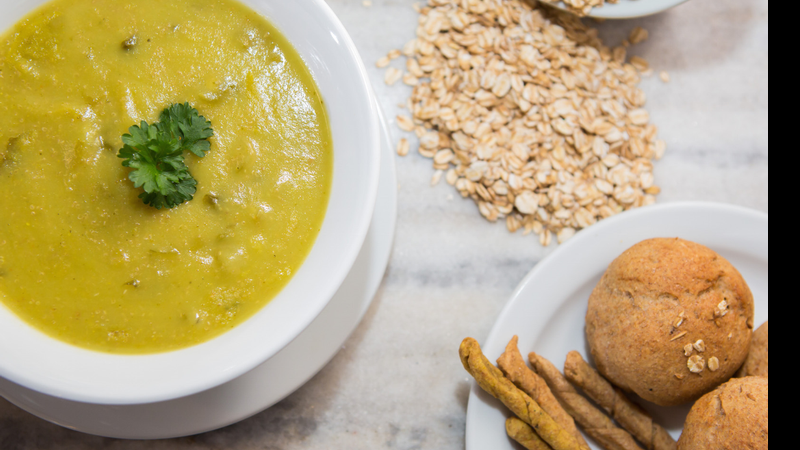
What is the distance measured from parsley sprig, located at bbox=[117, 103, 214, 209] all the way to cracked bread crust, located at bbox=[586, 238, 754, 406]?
139 cm

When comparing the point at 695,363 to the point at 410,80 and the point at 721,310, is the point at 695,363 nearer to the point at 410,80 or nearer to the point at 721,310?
the point at 721,310

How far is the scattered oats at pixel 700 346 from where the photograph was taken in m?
1.79

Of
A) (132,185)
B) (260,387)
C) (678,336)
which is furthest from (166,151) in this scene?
(678,336)

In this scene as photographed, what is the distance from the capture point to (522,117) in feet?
7.37

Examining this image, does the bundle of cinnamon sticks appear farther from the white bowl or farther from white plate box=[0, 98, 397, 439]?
the white bowl

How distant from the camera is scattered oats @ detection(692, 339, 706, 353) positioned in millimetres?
1795

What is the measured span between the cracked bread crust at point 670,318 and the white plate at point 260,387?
811 mm

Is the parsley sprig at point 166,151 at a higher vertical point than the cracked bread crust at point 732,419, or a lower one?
higher

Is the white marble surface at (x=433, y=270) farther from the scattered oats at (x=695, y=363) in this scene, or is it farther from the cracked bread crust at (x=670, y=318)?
the scattered oats at (x=695, y=363)

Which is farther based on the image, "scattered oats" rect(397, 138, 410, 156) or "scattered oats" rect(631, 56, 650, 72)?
"scattered oats" rect(631, 56, 650, 72)

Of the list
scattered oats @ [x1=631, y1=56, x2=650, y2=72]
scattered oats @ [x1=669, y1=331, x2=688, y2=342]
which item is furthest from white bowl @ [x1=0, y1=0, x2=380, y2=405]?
scattered oats @ [x1=631, y1=56, x2=650, y2=72]

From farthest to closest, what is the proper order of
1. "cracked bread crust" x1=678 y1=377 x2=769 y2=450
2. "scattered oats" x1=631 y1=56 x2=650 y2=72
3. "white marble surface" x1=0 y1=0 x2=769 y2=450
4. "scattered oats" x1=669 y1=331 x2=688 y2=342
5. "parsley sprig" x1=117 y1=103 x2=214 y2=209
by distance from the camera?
"scattered oats" x1=631 y1=56 x2=650 y2=72 < "white marble surface" x1=0 y1=0 x2=769 y2=450 < "scattered oats" x1=669 y1=331 x2=688 y2=342 < "cracked bread crust" x1=678 y1=377 x2=769 y2=450 < "parsley sprig" x1=117 y1=103 x2=214 y2=209

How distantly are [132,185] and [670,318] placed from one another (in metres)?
1.68

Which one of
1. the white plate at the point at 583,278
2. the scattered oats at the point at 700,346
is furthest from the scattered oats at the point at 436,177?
the scattered oats at the point at 700,346
